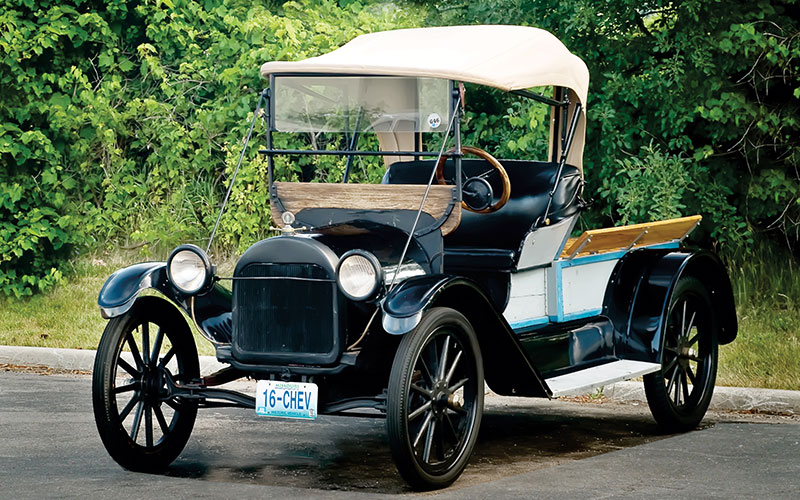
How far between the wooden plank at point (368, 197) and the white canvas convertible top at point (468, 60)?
0.60 metres

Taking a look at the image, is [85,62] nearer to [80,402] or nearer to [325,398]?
[80,402]

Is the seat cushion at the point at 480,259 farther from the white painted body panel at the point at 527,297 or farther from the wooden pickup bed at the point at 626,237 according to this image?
the wooden pickup bed at the point at 626,237

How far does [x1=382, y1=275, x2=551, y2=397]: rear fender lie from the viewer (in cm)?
573

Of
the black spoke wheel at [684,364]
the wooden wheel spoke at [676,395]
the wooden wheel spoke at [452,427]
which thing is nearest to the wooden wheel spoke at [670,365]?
the black spoke wheel at [684,364]

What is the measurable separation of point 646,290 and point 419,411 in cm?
244

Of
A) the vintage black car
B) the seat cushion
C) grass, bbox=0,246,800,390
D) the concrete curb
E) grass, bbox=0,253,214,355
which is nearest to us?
the vintage black car

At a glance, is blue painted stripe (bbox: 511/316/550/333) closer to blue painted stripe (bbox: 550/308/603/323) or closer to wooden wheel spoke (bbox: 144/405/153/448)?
blue painted stripe (bbox: 550/308/603/323)

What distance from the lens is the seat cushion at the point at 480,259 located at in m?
7.15

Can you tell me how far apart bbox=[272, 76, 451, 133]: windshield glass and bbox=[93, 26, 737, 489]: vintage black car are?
1 cm

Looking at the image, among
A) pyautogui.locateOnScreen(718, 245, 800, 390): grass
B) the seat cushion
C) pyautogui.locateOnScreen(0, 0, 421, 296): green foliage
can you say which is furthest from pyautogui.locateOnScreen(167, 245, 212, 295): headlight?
pyautogui.locateOnScreen(0, 0, 421, 296): green foliage

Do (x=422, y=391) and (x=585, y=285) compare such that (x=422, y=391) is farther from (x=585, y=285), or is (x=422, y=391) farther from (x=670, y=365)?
(x=670, y=365)

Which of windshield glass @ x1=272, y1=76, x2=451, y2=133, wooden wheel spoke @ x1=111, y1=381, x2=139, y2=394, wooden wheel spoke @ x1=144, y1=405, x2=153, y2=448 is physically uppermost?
windshield glass @ x1=272, y1=76, x2=451, y2=133

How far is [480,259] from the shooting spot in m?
7.26

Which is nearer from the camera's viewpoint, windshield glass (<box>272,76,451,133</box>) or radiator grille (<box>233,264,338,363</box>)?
radiator grille (<box>233,264,338,363</box>)
